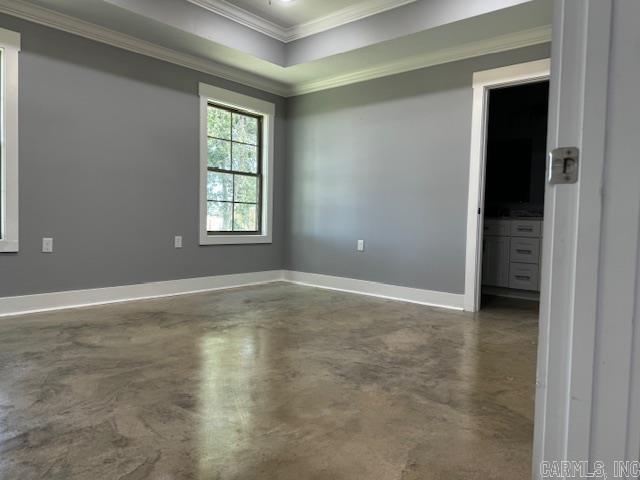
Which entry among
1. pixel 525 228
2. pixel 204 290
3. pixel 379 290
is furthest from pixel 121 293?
pixel 525 228

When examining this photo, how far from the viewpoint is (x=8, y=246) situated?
10.9 feet

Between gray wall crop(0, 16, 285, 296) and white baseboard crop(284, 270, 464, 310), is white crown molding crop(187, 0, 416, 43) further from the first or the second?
white baseboard crop(284, 270, 464, 310)

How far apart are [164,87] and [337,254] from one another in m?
2.61

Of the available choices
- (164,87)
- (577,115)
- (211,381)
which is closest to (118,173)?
(164,87)

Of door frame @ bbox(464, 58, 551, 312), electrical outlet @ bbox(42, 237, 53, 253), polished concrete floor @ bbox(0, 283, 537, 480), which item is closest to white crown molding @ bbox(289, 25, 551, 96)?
door frame @ bbox(464, 58, 551, 312)

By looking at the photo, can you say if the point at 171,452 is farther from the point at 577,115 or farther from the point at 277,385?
the point at 577,115

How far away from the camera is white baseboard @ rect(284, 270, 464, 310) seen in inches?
160

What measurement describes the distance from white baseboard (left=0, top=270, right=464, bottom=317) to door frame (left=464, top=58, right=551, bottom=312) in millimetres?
171

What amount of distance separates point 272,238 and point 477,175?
2.65 metres

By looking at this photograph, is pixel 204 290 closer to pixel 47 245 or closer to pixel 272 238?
pixel 272 238

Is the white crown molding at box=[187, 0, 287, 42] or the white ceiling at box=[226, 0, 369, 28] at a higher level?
the white ceiling at box=[226, 0, 369, 28]

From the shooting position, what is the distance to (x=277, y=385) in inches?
81.1

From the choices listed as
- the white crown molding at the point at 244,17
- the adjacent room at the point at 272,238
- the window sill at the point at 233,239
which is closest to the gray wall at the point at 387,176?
the adjacent room at the point at 272,238

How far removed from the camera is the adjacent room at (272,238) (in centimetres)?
159
